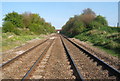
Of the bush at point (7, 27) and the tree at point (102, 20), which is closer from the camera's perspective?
the bush at point (7, 27)

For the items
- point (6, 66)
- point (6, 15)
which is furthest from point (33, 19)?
point (6, 66)

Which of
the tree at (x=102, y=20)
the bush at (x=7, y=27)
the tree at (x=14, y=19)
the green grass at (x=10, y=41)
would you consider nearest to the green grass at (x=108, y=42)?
the green grass at (x=10, y=41)

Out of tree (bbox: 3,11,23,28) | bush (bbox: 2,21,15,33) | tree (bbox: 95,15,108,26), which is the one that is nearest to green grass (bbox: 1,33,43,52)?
bush (bbox: 2,21,15,33)

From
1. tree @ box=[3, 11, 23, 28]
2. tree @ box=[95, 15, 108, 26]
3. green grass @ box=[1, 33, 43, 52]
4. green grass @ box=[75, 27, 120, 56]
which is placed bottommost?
green grass @ box=[75, 27, 120, 56]

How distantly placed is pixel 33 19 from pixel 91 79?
248 ft

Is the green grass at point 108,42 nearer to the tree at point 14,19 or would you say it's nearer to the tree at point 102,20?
the tree at point 102,20

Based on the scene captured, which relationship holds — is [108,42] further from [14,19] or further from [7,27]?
[14,19]

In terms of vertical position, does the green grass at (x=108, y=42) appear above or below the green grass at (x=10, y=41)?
below

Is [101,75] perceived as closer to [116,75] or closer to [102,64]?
[116,75]

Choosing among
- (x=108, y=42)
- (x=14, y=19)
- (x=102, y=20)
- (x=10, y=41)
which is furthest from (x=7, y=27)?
(x=108, y=42)

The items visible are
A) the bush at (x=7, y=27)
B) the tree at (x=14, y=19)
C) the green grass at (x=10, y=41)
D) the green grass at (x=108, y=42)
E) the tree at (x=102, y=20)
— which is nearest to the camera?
the green grass at (x=108, y=42)

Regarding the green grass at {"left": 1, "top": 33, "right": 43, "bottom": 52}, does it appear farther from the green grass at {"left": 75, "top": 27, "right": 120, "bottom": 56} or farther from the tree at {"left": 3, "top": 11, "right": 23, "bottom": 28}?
the tree at {"left": 3, "top": 11, "right": 23, "bottom": 28}

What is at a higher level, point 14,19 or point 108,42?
point 14,19

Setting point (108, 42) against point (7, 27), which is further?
point (7, 27)
